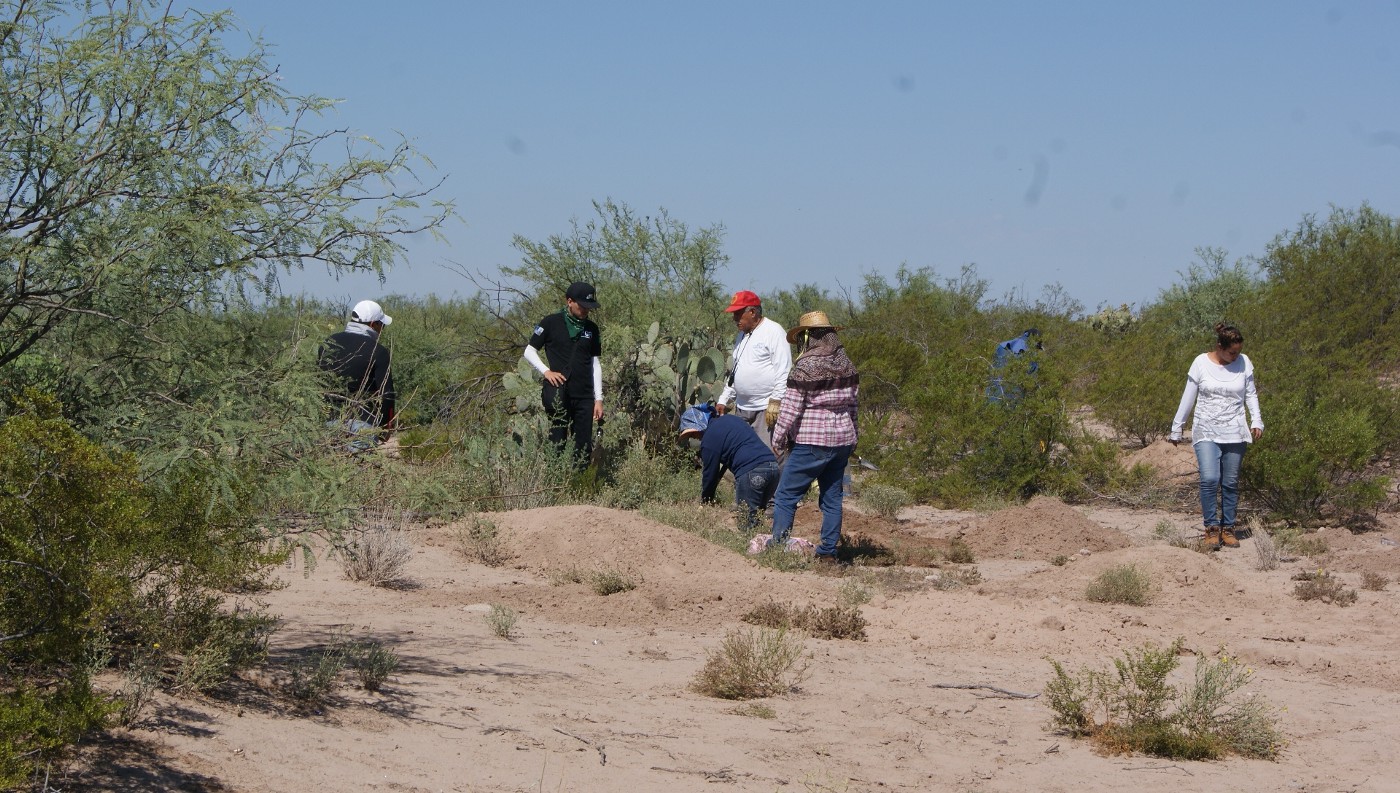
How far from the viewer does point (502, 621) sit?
755 cm

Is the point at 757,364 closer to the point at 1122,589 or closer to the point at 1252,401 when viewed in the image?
the point at 1122,589

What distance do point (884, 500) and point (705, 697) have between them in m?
7.56

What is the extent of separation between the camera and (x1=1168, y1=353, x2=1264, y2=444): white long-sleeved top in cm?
1144

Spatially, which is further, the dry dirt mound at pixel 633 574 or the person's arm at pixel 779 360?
the person's arm at pixel 779 360

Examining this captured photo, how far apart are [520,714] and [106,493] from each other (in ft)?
6.85

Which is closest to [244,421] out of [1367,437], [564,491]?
[564,491]

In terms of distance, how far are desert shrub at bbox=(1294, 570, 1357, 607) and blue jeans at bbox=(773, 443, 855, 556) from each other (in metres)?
3.29

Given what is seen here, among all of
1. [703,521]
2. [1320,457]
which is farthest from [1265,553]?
[703,521]

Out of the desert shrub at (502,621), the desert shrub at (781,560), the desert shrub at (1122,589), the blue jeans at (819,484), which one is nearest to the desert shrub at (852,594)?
the desert shrub at (781,560)

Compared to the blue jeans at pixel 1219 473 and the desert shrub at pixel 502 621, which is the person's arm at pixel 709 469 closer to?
the desert shrub at pixel 502 621

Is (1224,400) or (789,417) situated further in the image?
(1224,400)

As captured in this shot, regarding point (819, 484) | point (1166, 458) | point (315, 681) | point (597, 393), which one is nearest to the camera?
point (315, 681)

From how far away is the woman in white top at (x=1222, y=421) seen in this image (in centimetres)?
1145

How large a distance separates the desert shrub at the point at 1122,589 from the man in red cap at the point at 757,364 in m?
2.81
